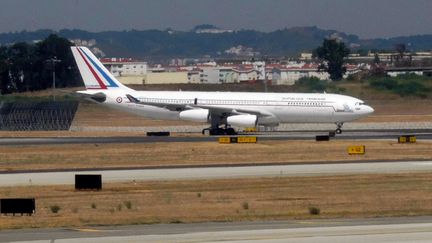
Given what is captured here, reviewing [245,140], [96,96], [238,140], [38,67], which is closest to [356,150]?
[245,140]

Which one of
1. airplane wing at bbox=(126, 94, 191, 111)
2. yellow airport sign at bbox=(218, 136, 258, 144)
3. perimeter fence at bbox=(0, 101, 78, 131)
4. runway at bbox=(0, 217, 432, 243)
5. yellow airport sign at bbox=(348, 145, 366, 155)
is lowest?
perimeter fence at bbox=(0, 101, 78, 131)

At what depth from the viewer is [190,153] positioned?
6112 cm

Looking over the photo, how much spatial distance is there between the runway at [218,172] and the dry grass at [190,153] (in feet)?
13.0

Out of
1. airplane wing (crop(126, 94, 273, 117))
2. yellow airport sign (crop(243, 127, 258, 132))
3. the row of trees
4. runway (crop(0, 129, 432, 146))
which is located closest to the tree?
the row of trees

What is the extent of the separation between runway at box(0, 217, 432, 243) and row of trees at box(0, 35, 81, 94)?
399ft

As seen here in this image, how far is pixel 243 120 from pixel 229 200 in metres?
43.1

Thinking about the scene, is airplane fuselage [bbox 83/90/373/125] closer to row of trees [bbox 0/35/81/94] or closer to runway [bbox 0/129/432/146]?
runway [bbox 0/129/432/146]

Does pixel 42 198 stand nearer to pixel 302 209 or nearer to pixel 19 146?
pixel 302 209

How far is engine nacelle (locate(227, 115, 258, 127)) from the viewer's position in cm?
8075

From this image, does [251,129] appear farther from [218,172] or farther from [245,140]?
[218,172]

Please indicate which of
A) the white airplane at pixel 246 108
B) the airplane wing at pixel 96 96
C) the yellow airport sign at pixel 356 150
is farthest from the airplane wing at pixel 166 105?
the yellow airport sign at pixel 356 150

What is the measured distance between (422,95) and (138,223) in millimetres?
104218

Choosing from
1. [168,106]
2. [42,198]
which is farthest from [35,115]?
[42,198]

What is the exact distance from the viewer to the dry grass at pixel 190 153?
184ft
